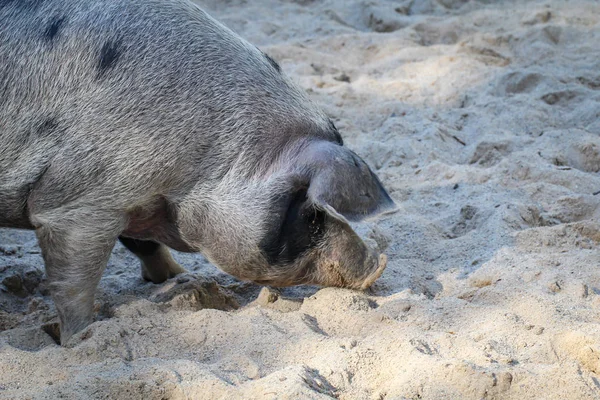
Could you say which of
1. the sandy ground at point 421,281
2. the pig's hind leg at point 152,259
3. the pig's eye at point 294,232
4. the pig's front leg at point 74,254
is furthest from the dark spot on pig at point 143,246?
the pig's eye at point 294,232

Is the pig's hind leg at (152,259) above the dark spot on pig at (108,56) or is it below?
below

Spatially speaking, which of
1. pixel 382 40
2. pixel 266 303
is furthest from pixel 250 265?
pixel 382 40

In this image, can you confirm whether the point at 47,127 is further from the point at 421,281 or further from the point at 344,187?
the point at 421,281

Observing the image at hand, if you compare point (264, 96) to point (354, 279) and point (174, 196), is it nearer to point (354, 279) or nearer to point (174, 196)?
point (174, 196)

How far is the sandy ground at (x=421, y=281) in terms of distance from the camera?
2.69 metres

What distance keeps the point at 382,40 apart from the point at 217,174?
4029 millimetres

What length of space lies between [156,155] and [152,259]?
88 centimetres

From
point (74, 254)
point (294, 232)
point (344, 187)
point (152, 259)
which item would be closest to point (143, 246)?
point (152, 259)

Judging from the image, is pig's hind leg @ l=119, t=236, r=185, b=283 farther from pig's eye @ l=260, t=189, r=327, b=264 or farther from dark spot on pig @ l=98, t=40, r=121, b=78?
dark spot on pig @ l=98, t=40, r=121, b=78

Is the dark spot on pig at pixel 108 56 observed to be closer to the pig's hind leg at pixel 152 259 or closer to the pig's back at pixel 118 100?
the pig's back at pixel 118 100

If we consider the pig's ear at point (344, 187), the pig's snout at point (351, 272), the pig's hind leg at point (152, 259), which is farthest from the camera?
the pig's hind leg at point (152, 259)

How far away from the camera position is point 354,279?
3.41m

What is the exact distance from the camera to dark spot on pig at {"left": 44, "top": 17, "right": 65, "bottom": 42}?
11.1ft

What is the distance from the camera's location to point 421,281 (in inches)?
145
